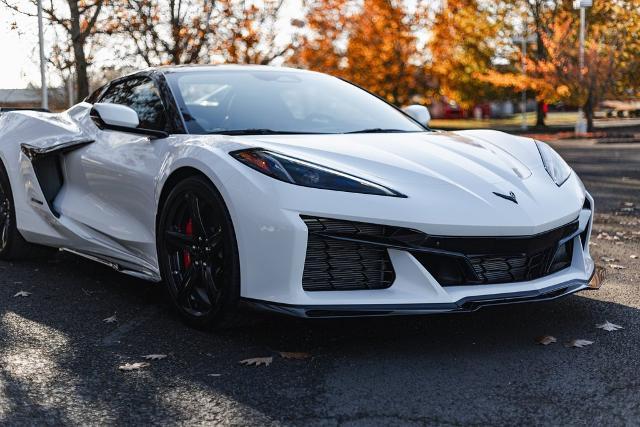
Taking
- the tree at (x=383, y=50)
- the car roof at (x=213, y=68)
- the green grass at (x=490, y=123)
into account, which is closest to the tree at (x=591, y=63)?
the tree at (x=383, y=50)

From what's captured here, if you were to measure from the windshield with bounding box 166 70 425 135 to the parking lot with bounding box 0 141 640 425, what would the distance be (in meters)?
0.99

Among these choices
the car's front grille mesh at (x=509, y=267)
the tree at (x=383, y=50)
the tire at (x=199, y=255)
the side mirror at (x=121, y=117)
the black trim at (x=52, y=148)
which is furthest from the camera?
the tree at (x=383, y=50)

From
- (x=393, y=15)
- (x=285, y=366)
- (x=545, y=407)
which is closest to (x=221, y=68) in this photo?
(x=285, y=366)

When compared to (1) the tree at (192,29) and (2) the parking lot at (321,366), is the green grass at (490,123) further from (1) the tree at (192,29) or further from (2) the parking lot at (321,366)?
(2) the parking lot at (321,366)

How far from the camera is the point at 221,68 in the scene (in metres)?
5.29

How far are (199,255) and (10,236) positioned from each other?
7.79 ft

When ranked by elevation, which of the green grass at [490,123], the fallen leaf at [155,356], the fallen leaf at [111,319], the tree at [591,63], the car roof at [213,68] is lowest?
the green grass at [490,123]

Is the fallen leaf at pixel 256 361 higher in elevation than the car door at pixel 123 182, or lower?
lower

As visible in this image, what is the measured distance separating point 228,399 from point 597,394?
1298 mm

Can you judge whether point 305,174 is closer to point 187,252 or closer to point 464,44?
point 187,252

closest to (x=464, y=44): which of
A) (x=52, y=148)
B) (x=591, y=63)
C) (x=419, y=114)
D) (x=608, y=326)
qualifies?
(x=591, y=63)

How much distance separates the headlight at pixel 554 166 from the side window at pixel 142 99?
1899 mm

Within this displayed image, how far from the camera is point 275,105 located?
4879mm

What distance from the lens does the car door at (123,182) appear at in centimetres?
Result: 451
